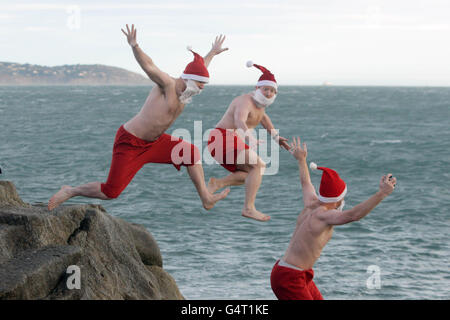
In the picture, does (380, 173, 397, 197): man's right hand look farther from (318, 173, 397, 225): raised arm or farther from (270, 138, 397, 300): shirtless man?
(270, 138, 397, 300): shirtless man

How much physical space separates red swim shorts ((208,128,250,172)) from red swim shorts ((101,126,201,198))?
27 centimetres

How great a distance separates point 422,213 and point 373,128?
41.3 metres

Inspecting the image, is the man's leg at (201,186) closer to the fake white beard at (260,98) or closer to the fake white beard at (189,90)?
the fake white beard at (189,90)

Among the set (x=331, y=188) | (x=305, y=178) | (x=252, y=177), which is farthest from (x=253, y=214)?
(x=331, y=188)

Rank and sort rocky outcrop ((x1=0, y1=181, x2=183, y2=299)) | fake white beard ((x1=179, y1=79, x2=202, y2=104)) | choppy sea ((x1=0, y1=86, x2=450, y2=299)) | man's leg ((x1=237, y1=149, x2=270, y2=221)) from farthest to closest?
choppy sea ((x1=0, y1=86, x2=450, y2=299))
man's leg ((x1=237, y1=149, x2=270, y2=221))
fake white beard ((x1=179, y1=79, x2=202, y2=104))
rocky outcrop ((x1=0, y1=181, x2=183, y2=299))

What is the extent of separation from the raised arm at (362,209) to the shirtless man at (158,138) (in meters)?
1.93

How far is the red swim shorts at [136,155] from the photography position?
8477 millimetres

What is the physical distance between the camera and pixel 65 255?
836 centimetres

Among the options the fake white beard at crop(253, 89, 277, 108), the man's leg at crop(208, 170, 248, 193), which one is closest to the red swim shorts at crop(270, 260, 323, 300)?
the man's leg at crop(208, 170, 248, 193)

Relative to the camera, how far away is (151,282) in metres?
10.9

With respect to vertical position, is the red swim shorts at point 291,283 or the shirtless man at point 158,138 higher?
the shirtless man at point 158,138

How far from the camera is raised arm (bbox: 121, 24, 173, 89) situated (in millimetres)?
7441

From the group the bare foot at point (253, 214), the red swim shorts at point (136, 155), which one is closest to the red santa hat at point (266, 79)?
the red swim shorts at point (136, 155)
